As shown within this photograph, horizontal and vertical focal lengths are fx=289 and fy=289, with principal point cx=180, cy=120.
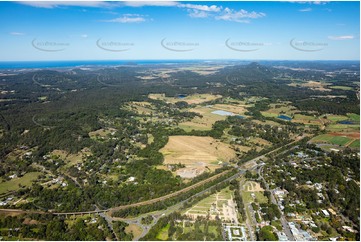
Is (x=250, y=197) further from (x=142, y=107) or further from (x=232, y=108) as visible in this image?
(x=142, y=107)

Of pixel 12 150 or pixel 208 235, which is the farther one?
pixel 12 150

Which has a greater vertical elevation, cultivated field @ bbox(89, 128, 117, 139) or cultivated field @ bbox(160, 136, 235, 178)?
cultivated field @ bbox(89, 128, 117, 139)

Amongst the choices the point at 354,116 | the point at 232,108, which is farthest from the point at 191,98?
the point at 354,116

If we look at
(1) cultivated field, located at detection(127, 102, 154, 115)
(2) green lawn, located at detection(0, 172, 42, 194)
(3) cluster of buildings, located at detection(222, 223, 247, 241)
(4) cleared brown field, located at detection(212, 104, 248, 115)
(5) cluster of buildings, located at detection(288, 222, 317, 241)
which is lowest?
(5) cluster of buildings, located at detection(288, 222, 317, 241)

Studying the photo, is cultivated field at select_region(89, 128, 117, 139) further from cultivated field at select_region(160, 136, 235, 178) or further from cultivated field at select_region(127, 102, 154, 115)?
cultivated field at select_region(127, 102, 154, 115)

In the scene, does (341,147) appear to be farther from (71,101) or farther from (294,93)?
(71,101)

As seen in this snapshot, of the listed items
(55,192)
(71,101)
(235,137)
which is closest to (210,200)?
(55,192)

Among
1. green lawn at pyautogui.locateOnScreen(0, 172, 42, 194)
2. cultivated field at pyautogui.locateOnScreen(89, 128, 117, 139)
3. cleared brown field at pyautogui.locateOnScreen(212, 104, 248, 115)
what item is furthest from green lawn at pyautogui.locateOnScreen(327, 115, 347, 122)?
green lawn at pyautogui.locateOnScreen(0, 172, 42, 194)
